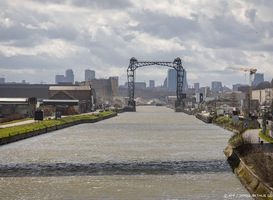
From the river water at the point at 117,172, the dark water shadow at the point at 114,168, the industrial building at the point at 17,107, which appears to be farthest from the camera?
the industrial building at the point at 17,107

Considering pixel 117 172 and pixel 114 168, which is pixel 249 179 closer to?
pixel 117 172

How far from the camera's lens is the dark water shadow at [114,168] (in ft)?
144

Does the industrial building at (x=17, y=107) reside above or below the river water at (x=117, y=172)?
above

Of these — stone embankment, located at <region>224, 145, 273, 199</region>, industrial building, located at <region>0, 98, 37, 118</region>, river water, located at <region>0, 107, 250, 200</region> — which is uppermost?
industrial building, located at <region>0, 98, 37, 118</region>

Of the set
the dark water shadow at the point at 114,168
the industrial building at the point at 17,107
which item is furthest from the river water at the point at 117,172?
the industrial building at the point at 17,107

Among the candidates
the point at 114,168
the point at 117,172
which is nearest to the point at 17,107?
the point at 114,168

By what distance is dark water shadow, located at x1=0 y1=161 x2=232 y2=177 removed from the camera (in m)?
44.0

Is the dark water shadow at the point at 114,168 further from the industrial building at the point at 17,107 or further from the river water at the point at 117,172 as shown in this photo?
the industrial building at the point at 17,107

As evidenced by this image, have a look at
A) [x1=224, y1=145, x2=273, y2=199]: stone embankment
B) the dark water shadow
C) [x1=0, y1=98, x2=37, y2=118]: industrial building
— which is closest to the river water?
the dark water shadow

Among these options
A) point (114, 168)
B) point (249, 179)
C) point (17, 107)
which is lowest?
point (114, 168)

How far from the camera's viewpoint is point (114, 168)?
46.5m

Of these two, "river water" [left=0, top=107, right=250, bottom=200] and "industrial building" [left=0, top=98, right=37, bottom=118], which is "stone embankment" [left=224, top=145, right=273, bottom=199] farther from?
"industrial building" [left=0, top=98, right=37, bottom=118]

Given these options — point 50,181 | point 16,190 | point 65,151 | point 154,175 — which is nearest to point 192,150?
point 65,151

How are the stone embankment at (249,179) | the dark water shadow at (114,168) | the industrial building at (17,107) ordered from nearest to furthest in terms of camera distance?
the stone embankment at (249,179), the dark water shadow at (114,168), the industrial building at (17,107)
